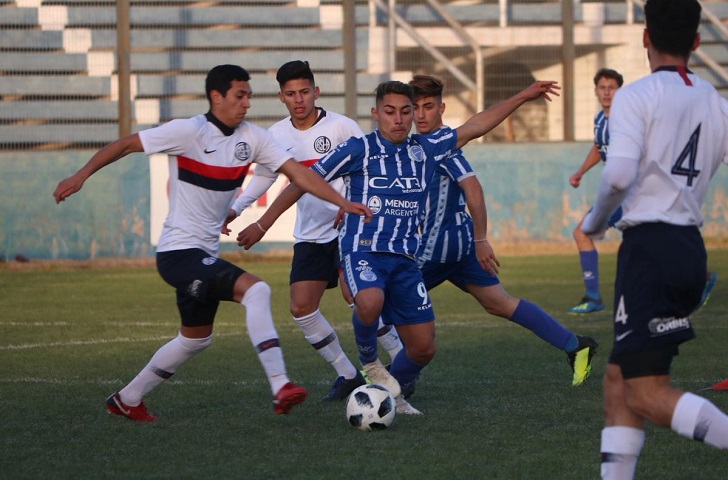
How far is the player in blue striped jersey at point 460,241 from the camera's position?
6.93 meters

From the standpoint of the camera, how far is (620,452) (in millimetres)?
3988

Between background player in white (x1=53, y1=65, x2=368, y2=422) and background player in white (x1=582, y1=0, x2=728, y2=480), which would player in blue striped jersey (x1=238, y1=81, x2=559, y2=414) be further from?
background player in white (x1=582, y1=0, x2=728, y2=480)

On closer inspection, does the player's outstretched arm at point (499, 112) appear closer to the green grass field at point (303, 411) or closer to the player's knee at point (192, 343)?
the green grass field at point (303, 411)

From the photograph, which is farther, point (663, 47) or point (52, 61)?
point (52, 61)

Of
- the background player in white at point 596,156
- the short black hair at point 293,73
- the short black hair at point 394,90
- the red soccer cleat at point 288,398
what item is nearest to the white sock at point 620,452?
the red soccer cleat at point 288,398

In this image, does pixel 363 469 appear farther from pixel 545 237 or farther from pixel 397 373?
pixel 545 237

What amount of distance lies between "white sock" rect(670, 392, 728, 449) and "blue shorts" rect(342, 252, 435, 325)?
2430mm

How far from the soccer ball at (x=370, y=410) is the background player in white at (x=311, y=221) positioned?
934 millimetres

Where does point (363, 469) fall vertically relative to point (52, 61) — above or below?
below

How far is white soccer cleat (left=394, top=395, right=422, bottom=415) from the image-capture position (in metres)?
6.26

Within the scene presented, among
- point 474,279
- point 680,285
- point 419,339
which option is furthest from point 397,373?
point 680,285

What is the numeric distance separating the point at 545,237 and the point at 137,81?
6820 mm

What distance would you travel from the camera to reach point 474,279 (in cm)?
717

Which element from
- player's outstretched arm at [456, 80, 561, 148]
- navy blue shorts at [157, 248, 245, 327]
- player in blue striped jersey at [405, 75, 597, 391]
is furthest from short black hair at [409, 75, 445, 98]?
navy blue shorts at [157, 248, 245, 327]
